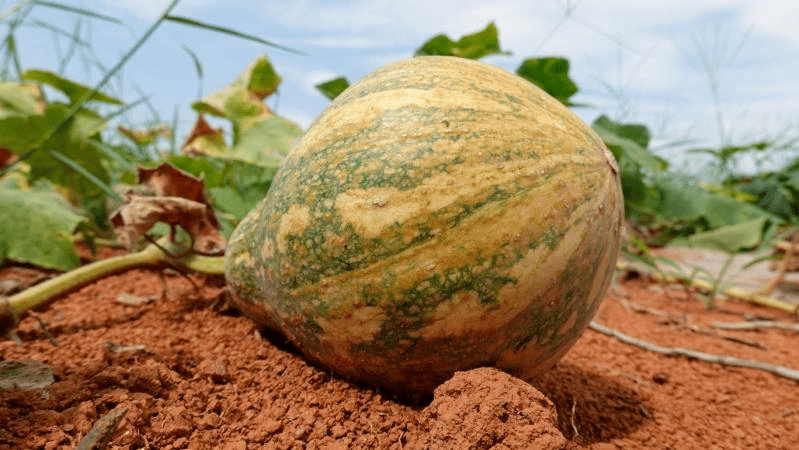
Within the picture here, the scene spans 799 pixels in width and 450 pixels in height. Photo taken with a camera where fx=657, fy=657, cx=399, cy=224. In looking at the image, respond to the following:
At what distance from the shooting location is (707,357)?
2594 mm

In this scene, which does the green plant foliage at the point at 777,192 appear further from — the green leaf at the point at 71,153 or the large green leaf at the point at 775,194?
the green leaf at the point at 71,153

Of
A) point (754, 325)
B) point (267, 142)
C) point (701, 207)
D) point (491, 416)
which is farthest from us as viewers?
point (701, 207)

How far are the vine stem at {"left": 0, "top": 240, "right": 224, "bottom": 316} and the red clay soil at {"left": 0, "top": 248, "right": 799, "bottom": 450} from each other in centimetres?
12

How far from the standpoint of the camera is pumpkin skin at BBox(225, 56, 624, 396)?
143 centimetres

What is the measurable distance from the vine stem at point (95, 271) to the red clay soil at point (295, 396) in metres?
0.12

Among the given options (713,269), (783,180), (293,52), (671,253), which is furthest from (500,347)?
(783,180)

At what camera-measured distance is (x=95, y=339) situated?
2078 millimetres

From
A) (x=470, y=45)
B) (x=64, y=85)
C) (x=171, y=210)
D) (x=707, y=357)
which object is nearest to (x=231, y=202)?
(x=171, y=210)

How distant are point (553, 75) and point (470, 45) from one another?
0.42 meters

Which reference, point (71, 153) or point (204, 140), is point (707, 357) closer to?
point (204, 140)

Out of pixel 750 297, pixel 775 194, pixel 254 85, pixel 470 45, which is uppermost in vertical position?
pixel 470 45

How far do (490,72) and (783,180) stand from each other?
635cm

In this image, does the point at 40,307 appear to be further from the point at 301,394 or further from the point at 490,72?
the point at 490,72

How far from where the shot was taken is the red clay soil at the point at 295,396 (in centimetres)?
141
